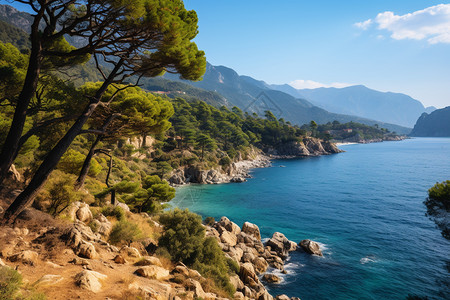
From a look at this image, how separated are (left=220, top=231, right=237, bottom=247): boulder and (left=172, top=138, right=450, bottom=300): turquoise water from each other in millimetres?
4842

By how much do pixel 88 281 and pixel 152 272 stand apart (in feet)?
6.97

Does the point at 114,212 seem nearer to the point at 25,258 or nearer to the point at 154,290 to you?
the point at 25,258

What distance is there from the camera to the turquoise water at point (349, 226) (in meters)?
15.5

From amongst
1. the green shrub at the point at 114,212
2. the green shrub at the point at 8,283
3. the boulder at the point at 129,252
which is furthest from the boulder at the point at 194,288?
the green shrub at the point at 114,212

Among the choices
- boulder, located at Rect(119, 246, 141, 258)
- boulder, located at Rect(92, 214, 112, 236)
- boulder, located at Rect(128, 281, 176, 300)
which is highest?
boulder, located at Rect(128, 281, 176, 300)

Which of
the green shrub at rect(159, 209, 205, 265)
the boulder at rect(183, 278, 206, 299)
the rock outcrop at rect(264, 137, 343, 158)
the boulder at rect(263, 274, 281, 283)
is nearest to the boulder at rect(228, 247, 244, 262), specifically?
the boulder at rect(263, 274, 281, 283)

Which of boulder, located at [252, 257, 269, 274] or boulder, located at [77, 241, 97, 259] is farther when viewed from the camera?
boulder, located at [252, 257, 269, 274]

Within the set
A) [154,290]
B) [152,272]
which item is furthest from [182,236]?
[154,290]

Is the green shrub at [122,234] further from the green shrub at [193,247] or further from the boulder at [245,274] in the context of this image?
the boulder at [245,274]

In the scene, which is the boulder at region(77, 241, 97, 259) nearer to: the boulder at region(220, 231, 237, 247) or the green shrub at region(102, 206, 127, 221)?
the green shrub at region(102, 206, 127, 221)

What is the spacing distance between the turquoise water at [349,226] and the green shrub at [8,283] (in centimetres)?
1421

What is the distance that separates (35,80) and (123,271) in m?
6.15

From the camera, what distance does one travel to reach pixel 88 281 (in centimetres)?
532

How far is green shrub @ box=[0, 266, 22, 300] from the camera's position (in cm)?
379
